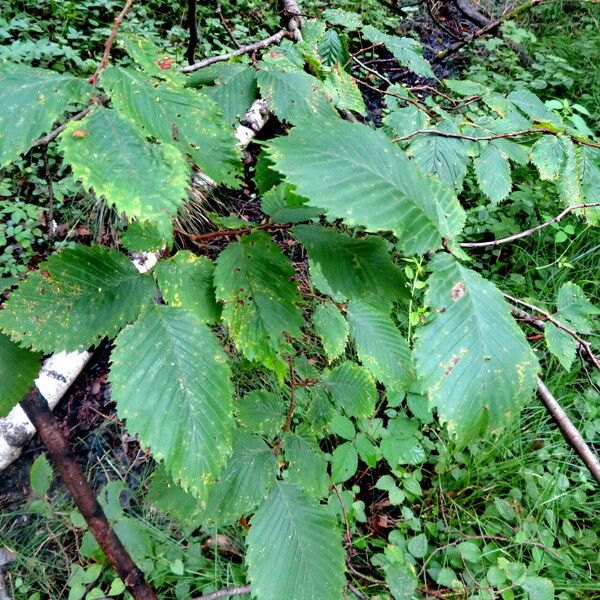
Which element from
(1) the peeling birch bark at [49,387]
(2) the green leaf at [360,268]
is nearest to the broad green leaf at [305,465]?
(2) the green leaf at [360,268]

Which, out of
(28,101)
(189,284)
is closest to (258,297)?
(189,284)

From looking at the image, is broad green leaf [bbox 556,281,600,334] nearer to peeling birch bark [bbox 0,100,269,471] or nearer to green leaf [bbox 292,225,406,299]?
green leaf [bbox 292,225,406,299]

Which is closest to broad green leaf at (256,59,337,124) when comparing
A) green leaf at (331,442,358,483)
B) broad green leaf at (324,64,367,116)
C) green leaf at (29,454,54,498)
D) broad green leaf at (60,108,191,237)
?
broad green leaf at (324,64,367,116)

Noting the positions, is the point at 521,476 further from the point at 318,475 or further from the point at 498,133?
the point at 498,133

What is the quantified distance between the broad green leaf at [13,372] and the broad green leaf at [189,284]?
1.00ft

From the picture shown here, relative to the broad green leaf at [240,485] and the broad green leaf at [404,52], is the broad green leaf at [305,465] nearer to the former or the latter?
the broad green leaf at [240,485]

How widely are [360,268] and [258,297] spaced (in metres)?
0.18

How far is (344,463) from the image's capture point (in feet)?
5.51

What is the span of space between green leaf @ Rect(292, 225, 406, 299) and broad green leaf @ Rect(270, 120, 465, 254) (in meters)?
0.12

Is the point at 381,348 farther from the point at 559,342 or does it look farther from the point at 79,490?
the point at 79,490

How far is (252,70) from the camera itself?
940mm

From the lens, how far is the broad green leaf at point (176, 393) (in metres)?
0.67

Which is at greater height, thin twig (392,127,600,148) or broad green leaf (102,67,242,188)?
broad green leaf (102,67,242,188)

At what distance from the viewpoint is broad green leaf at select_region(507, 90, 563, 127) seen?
1195 millimetres
